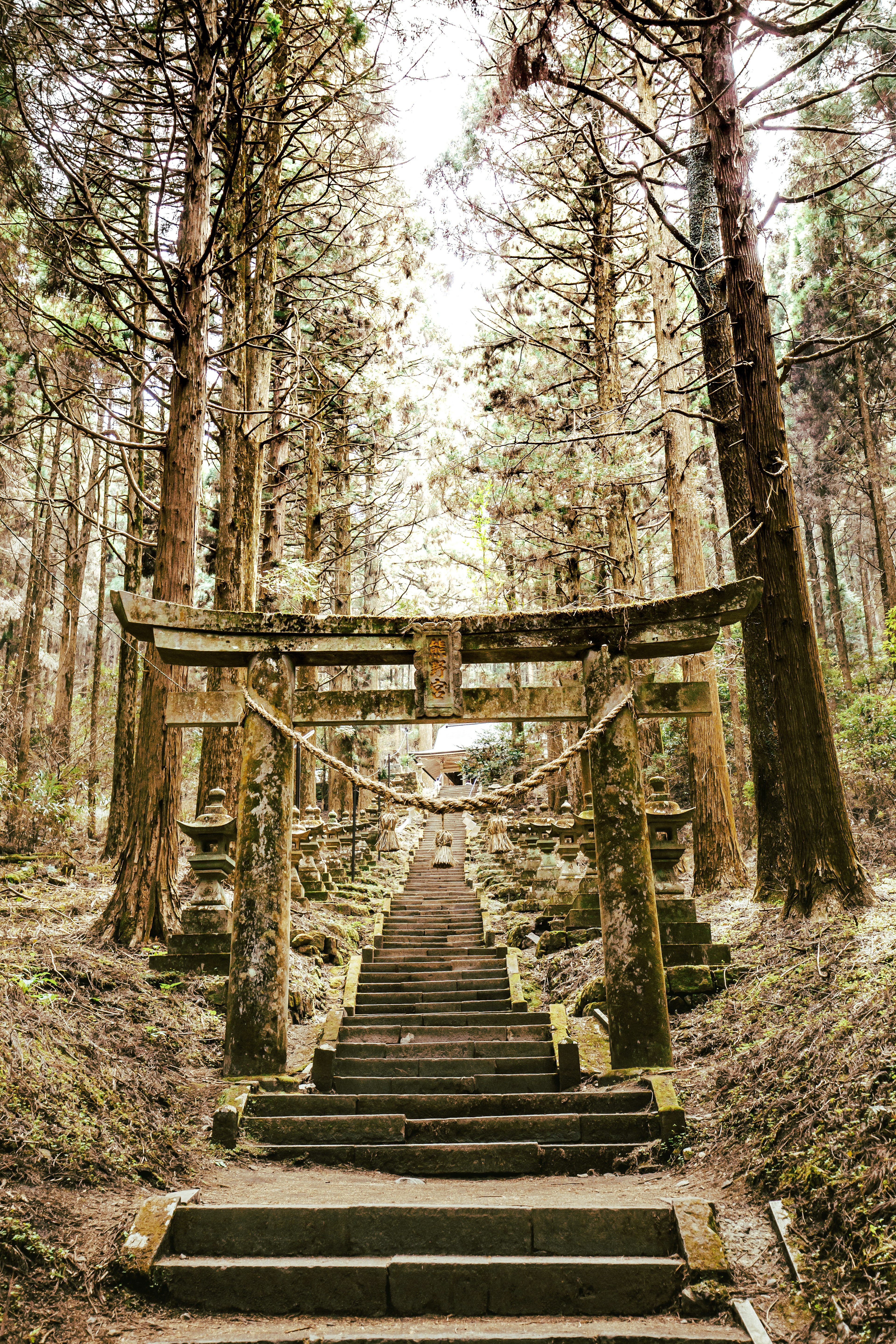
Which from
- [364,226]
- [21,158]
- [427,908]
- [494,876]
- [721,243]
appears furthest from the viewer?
[494,876]

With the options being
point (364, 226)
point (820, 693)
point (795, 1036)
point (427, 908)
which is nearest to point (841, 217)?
point (364, 226)

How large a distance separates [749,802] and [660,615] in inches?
486

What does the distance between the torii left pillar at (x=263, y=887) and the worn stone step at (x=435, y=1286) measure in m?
1.82

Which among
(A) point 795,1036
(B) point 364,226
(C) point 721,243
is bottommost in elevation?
(A) point 795,1036

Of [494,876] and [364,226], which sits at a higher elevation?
[364,226]

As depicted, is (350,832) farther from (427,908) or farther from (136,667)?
(136,667)

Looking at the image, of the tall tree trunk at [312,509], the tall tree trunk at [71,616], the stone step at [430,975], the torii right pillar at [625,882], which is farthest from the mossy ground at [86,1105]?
the tall tree trunk at [71,616]

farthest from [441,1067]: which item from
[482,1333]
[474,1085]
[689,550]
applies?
[689,550]

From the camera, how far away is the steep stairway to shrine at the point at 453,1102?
4.73 m

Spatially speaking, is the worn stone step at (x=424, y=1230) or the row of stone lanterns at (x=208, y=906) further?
the row of stone lanterns at (x=208, y=906)

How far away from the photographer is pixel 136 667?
1284 cm

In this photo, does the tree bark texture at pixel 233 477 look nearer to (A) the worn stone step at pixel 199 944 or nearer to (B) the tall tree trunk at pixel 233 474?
(B) the tall tree trunk at pixel 233 474

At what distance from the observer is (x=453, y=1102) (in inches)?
208

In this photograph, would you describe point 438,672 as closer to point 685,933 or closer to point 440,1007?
point 685,933
